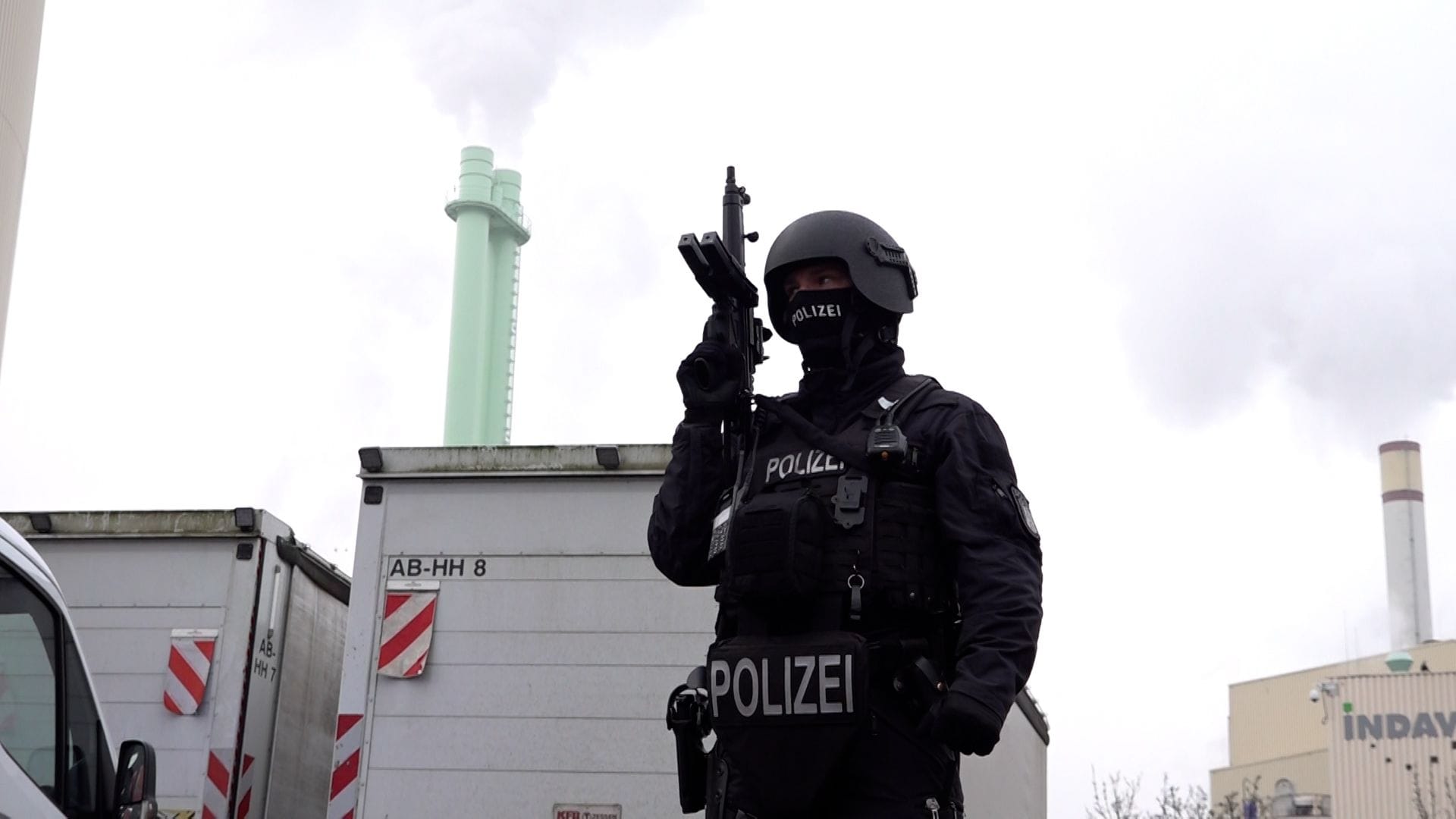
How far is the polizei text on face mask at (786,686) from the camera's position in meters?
3.70

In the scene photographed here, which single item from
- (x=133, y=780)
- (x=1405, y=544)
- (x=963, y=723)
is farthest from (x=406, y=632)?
(x=1405, y=544)

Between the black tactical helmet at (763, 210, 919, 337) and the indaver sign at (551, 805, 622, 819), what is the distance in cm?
332

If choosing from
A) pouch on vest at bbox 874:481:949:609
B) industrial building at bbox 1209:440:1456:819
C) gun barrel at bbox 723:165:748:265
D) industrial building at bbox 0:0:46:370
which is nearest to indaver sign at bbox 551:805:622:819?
gun barrel at bbox 723:165:748:265

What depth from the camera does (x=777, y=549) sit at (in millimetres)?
3820

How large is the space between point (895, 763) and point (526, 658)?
3844 millimetres

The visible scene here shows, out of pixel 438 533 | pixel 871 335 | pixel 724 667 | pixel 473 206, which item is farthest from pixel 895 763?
pixel 473 206

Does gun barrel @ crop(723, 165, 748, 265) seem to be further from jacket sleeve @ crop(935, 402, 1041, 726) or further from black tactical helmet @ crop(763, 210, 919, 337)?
jacket sleeve @ crop(935, 402, 1041, 726)

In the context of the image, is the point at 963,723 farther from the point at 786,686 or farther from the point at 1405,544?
the point at 1405,544

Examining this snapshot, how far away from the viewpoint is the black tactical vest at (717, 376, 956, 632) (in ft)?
12.6

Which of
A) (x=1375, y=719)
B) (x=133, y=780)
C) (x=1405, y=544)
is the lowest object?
(x=133, y=780)

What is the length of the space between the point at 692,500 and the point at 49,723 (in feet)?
5.61

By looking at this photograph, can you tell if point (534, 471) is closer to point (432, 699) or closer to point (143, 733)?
point (432, 699)

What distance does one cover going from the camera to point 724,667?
385cm

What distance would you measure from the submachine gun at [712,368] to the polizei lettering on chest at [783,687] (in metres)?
0.21
